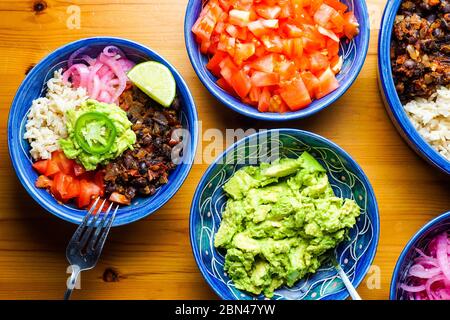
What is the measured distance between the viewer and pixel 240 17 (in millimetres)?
2273

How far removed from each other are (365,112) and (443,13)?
48cm

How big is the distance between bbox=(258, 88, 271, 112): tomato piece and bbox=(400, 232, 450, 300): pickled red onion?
80 centimetres

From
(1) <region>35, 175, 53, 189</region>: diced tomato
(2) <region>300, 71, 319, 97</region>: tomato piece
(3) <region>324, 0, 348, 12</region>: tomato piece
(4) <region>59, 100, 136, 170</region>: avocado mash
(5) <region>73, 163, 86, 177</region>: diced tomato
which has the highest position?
(3) <region>324, 0, 348, 12</region>: tomato piece

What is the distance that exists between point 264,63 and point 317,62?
21 centimetres

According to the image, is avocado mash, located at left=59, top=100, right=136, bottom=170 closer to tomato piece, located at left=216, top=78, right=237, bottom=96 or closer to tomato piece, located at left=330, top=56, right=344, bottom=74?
tomato piece, located at left=216, top=78, right=237, bottom=96

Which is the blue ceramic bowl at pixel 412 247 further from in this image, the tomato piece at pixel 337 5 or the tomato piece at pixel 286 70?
the tomato piece at pixel 337 5

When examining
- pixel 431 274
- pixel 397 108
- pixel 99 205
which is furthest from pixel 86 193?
pixel 431 274

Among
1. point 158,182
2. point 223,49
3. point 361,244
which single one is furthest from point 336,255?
point 223,49

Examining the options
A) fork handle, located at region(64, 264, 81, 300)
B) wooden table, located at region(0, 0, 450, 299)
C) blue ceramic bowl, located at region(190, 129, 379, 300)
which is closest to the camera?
fork handle, located at region(64, 264, 81, 300)

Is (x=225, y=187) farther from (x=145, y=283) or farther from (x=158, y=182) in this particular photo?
(x=145, y=283)

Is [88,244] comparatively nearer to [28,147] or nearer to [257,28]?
[28,147]

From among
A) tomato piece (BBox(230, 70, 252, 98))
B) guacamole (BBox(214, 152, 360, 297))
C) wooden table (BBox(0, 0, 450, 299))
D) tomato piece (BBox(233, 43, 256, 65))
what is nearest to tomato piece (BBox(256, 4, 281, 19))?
tomato piece (BBox(233, 43, 256, 65))

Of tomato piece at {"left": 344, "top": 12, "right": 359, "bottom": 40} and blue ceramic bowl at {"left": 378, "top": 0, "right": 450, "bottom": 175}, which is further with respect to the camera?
tomato piece at {"left": 344, "top": 12, "right": 359, "bottom": 40}

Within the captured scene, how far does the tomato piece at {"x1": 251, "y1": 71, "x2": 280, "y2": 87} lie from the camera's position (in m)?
2.28
